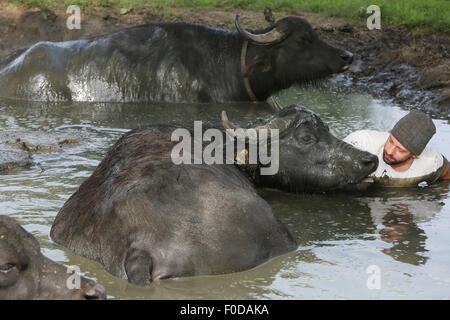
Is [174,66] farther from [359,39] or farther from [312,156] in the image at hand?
[312,156]

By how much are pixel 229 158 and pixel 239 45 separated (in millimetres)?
5791

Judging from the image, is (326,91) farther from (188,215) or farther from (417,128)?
(188,215)

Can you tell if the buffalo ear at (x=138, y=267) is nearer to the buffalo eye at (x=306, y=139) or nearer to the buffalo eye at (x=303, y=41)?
the buffalo eye at (x=306, y=139)

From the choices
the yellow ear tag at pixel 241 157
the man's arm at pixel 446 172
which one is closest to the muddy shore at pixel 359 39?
the man's arm at pixel 446 172

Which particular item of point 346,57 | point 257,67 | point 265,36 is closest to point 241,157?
point 265,36

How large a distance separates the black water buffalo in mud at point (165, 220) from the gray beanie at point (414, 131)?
2.02 m

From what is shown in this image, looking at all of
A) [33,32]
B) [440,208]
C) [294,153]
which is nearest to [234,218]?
[294,153]

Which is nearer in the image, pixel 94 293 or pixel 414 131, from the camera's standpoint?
pixel 94 293

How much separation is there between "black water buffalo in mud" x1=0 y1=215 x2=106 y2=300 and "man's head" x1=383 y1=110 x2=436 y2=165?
3.84 meters

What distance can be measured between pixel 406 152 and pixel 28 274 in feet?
13.4

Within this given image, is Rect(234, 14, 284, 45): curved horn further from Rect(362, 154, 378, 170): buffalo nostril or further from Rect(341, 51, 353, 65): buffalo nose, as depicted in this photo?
Rect(362, 154, 378, 170): buffalo nostril

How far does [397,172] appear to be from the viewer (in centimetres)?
728

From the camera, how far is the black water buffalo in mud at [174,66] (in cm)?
1138

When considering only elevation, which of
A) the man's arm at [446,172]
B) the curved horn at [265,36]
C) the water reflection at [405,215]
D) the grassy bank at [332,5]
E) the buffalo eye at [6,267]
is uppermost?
the grassy bank at [332,5]
